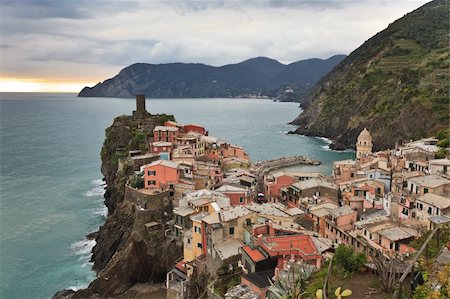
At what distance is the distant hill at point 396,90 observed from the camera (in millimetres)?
64875

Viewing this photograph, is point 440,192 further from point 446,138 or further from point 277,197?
point 446,138

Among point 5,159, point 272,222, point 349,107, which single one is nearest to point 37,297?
point 272,222

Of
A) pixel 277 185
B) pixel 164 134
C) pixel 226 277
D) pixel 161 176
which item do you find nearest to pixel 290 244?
pixel 226 277

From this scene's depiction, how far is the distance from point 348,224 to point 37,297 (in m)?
20.5

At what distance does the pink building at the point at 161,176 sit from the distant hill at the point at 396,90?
39345 millimetres

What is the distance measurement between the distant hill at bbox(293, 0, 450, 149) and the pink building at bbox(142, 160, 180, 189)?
1549 inches

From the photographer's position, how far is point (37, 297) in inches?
1127

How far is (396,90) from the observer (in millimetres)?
75250

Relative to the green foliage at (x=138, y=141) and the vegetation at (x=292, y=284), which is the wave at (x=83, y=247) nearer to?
the green foliage at (x=138, y=141)

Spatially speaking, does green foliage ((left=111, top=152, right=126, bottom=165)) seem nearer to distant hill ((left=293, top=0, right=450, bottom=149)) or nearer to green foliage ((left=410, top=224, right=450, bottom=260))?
green foliage ((left=410, top=224, right=450, bottom=260))

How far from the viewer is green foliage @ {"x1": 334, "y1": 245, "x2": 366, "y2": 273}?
15.5 m

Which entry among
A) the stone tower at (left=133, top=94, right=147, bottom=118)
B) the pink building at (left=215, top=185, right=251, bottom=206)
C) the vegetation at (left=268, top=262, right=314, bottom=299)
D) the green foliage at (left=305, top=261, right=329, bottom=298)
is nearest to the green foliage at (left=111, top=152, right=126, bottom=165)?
the stone tower at (left=133, top=94, right=147, bottom=118)

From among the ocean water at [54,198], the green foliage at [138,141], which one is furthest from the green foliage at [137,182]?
the green foliage at [138,141]

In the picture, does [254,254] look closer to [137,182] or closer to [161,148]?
[137,182]
